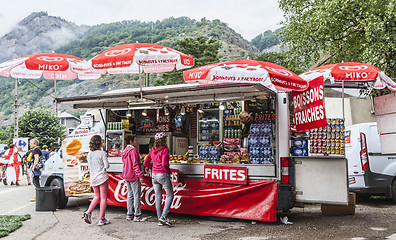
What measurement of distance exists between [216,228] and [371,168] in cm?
451

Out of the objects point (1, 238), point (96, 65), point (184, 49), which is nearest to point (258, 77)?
point (96, 65)

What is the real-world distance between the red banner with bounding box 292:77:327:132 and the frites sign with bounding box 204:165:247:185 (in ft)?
4.53

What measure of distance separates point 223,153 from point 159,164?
1.95m

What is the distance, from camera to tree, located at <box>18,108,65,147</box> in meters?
52.4

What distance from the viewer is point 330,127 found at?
6.99m

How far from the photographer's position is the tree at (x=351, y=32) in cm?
1122

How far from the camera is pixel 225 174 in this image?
23.2 feet

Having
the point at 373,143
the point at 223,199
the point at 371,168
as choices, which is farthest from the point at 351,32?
the point at 223,199

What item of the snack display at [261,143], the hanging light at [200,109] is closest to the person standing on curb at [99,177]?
the snack display at [261,143]

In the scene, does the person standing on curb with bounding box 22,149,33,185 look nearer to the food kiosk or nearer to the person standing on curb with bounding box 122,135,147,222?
the food kiosk

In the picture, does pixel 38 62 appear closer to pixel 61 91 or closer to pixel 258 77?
pixel 258 77

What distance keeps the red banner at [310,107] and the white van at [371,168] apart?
3.02m

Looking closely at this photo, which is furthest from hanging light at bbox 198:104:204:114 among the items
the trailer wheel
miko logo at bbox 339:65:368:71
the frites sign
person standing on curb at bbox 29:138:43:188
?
person standing on curb at bbox 29:138:43:188

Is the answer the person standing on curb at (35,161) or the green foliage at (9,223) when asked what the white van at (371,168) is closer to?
the green foliage at (9,223)
